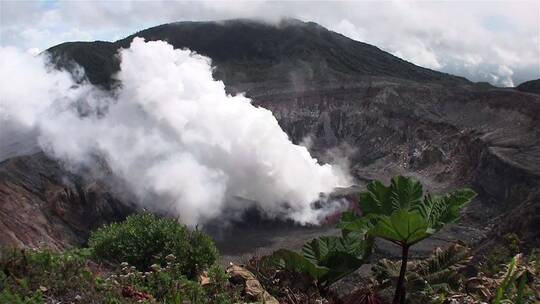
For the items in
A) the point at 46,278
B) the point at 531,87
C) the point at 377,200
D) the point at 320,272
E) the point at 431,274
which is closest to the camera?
the point at 46,278

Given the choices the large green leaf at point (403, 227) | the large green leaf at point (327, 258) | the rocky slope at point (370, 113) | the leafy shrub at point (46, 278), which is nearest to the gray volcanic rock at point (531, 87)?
the rocky slope at point (370, 113)

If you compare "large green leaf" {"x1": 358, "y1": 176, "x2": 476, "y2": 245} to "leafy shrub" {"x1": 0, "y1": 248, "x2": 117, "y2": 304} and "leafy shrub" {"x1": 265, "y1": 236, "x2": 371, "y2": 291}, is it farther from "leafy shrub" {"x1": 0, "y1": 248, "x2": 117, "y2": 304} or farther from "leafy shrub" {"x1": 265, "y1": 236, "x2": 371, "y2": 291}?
"leafy shrub" {"x1": 0, "y1": 248, "x2": 117, "y2": 304}

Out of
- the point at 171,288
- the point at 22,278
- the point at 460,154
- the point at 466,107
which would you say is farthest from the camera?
the point at 466,107

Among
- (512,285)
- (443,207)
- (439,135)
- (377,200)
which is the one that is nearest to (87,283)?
(377,200)

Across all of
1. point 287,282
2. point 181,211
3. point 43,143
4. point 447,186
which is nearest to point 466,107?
point 447,186

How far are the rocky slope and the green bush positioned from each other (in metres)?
9.90

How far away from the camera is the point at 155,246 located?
1374 cm

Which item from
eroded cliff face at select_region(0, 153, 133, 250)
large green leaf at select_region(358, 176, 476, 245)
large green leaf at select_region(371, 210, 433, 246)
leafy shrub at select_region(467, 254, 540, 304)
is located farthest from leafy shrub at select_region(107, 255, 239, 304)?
eroded cliff face at select_region(0, 153, 133, 250)

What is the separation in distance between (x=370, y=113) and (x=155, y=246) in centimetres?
4557

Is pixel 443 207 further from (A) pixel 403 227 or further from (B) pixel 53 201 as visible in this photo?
(B) pixel 53 201

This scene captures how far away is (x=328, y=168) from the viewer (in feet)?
151

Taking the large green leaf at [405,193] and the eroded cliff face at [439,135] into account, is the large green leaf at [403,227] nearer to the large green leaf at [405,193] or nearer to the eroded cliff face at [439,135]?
the large green leaf at [405,193]

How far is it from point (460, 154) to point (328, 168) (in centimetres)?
954

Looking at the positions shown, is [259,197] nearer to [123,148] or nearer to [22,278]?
[123,148]
